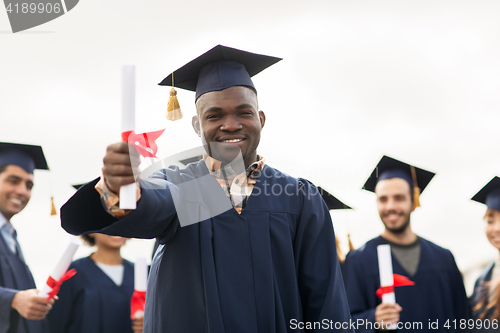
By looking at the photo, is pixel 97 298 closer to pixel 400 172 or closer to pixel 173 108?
pixel 173 108

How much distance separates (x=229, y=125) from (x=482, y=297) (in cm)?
379

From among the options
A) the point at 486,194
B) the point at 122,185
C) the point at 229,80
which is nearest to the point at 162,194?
the point at 122,185

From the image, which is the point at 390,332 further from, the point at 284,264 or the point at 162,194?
the point at 162,194

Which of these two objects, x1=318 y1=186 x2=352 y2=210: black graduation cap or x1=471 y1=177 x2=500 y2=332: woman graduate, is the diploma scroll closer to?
x1=318 y1=186 x2=352 y2=210: black graduation cap

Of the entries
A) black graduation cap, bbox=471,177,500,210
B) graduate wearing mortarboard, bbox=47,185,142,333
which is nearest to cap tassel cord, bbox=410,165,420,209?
black graduation cap, bbox=471,177,500,210

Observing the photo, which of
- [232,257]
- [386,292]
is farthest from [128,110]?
[386,292]

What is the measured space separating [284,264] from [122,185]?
0.83 m

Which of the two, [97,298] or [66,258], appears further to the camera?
[97,298]

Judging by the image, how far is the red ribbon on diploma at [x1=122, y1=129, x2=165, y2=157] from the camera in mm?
1315

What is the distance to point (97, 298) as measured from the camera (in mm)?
4445

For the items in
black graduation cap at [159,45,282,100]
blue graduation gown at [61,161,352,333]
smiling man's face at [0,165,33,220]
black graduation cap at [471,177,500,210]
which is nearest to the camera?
blue graduation gown at [61,161,352,333]

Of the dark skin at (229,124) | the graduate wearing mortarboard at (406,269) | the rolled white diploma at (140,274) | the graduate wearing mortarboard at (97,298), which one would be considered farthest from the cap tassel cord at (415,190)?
the dark skin at (229,124)

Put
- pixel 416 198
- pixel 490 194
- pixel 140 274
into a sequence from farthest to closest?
1. pixel 490 194
2. pixel 416 198
3. pixel 140 274

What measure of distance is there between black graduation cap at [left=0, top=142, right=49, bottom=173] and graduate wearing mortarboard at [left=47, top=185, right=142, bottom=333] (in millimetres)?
1132
